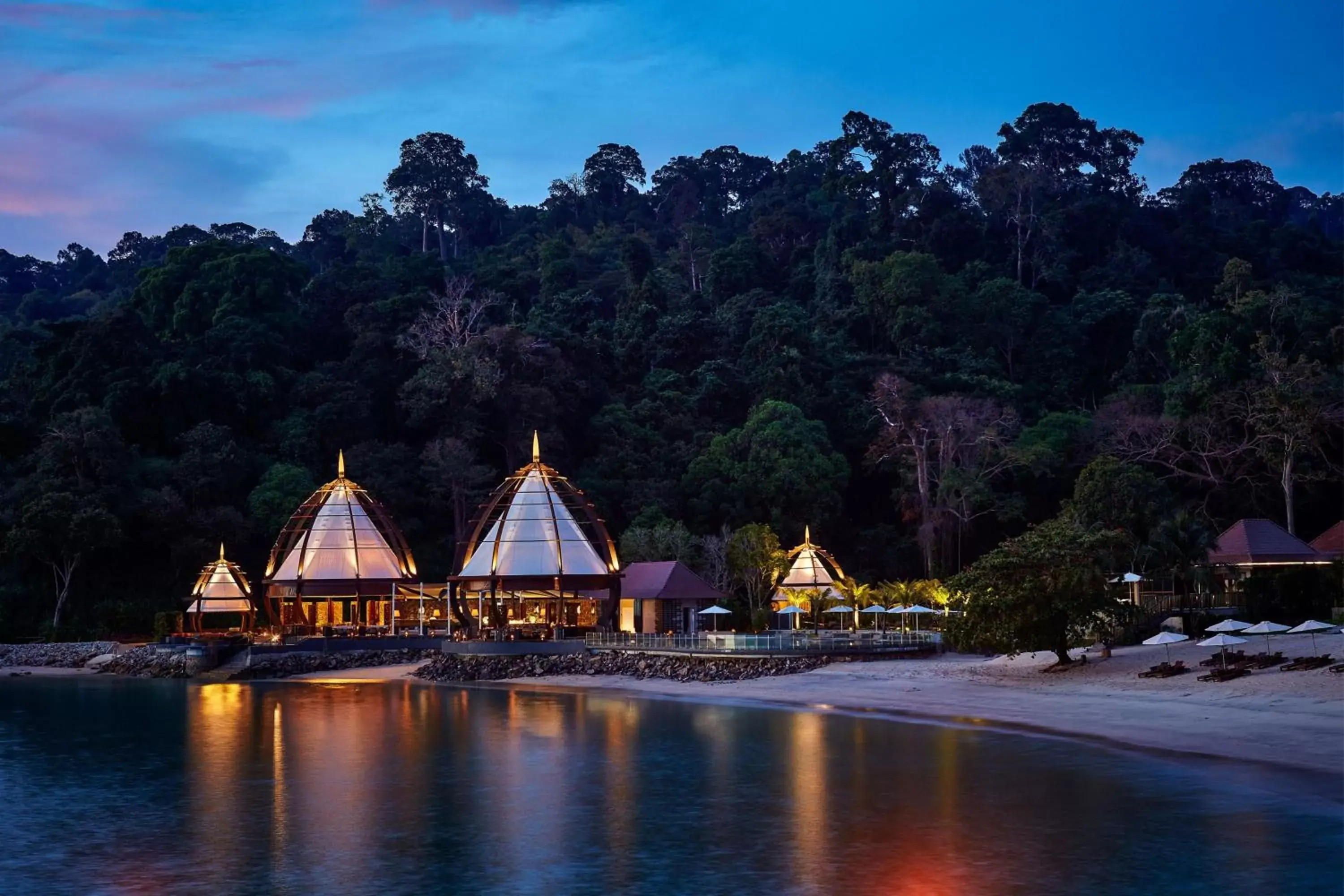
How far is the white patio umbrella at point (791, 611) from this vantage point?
55.6 m

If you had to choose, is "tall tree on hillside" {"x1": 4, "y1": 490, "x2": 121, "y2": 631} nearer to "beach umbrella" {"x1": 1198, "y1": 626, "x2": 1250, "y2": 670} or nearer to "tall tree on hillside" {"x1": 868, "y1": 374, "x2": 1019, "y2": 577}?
"tall tree on hillside" {"x1": 868, "y1": 374, "x2": 1019, "y2": 577}

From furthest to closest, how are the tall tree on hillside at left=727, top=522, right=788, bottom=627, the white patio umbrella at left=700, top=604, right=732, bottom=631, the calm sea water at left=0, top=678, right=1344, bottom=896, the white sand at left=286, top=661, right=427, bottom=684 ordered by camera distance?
the tall tree on hillside at left=727, top=522, right=788, bottom=627 < the white patio umbrella at left=700, top=604, right=732, bottom=631 < the white sand at left=286, top=661, right=427, bottom=684 < the calm sea water at left=0, top=678, right=1344, bottom=896

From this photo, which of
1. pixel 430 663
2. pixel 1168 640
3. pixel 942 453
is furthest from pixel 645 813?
pixel 942 453

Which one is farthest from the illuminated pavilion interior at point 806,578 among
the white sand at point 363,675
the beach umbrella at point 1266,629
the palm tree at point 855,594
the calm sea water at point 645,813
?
the beach umbrella at point 1266,629

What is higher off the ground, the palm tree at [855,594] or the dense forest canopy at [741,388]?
the dense forest canopy at [741,388]

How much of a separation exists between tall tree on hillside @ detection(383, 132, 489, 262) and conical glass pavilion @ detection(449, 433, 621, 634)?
8683 centimetres

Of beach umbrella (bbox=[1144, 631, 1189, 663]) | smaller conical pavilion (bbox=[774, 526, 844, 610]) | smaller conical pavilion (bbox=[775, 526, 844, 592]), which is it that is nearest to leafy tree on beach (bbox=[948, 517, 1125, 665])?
beach umbrella (bbox=[1144, 631, 1189, 663])

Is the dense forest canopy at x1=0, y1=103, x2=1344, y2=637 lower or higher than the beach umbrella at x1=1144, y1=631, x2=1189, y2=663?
higher

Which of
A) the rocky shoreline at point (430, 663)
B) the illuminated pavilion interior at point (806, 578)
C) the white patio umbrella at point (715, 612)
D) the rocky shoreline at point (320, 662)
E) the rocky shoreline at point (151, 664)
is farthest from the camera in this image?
the illuminated pavilion interior at point (806, 578)

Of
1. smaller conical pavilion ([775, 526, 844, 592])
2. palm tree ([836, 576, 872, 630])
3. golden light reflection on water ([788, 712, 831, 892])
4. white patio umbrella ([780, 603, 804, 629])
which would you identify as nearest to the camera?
golden light reflection on water ([788, 712, 831, 892])

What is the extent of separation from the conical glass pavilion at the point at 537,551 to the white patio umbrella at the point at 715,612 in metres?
3.92

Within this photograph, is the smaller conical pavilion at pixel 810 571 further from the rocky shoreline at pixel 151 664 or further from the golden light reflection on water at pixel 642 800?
the rocky shoreline at pixel 151 664

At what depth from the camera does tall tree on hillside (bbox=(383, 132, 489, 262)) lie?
142 meters

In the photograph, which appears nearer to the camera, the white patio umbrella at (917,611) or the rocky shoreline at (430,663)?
the rocky shoreline at (430,663)
